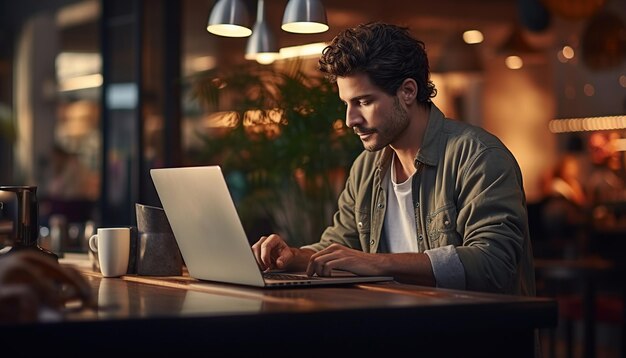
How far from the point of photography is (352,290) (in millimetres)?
2238

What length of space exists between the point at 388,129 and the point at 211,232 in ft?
2.37

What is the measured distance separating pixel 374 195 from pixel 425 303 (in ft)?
4.03

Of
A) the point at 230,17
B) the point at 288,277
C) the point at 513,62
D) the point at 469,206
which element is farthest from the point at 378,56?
the point at 513,62

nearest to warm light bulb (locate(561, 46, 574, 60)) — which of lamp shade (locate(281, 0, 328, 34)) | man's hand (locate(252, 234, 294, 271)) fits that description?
lamp shade (locate(281, 0, 328, 34))

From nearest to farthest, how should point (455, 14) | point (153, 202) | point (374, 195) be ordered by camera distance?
point (374, 195)
point (153, 202)
point (455, 14)

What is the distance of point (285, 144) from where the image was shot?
5129 mm

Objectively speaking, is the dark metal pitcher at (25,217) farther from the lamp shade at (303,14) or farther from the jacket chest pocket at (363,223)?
the lamp shade at (303,14)

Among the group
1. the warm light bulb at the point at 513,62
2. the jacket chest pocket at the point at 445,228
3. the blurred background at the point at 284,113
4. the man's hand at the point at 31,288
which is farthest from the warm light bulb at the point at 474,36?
the man's hand at the point at 31,288

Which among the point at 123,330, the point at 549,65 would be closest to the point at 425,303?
the point at 123,330

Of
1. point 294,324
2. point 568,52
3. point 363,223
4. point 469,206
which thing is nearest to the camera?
point 294,324

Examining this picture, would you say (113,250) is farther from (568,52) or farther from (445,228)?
(568,52)

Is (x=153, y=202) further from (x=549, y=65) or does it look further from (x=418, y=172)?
(x=549, y=65)

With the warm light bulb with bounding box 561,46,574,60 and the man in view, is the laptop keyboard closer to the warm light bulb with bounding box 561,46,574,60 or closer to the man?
the man

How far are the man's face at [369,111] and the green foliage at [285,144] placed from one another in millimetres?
2040
